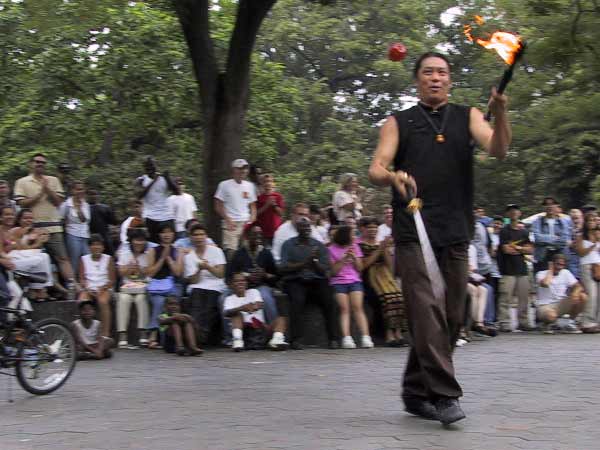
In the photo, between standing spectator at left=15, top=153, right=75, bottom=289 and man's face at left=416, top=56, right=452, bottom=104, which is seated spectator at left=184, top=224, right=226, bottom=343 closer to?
standing spectator at left=15, top=153, right=75, bottom=289

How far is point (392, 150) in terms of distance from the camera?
6.39m

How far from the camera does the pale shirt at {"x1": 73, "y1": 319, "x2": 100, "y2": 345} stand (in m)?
11.3

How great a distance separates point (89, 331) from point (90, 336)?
68 millimetres

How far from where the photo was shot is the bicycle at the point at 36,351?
330 inches

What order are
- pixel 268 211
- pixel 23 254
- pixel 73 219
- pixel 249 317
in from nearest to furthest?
pixel 23 254, pixel 249 317, pixel 73 219, pixel 268 211

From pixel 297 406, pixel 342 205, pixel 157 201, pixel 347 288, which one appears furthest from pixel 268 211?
pixel 297 406

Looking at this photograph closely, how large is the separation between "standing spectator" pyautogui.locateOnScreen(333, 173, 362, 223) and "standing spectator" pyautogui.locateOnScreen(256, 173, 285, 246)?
2.69 ft

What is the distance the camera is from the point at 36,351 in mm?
8523

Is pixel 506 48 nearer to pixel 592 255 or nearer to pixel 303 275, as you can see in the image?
pixel 303 275

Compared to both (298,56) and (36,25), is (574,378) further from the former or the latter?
(298,56)

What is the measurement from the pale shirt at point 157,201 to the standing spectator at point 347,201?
7.77ft

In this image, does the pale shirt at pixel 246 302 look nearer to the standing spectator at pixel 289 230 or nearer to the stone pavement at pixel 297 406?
the standing spectator at pixel 289 230

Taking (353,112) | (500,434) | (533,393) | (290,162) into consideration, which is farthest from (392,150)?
(353,112)

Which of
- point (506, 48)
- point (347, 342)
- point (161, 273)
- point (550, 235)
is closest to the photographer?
point (506, 48)
